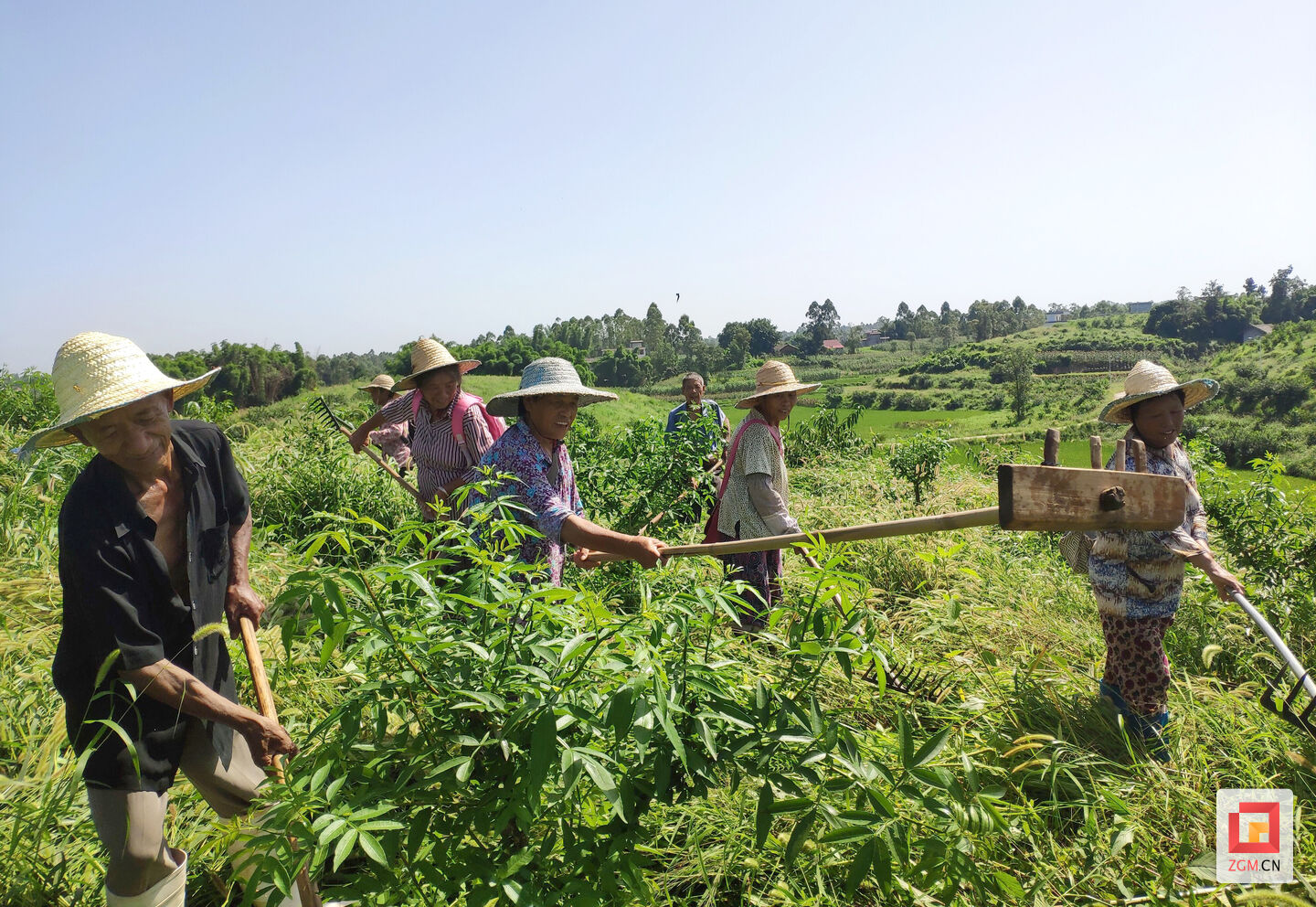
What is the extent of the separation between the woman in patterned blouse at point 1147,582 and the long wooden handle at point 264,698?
109 inches

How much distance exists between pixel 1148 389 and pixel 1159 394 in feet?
0.14

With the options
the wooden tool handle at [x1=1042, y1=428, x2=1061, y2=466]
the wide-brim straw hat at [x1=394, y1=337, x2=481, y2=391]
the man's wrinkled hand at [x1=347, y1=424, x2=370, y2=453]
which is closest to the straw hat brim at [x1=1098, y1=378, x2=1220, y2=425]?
the wooden tool handle at [x1=1042, y1=428, x2=1061, y2=466]

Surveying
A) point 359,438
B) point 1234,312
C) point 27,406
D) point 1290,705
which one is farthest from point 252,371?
point 1234,312

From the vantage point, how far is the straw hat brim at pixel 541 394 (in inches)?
107

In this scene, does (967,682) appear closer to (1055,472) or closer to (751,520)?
(751,520)

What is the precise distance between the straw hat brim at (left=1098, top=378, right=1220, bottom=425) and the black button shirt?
3.11 metres

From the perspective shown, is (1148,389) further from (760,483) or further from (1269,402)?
(1269,402)

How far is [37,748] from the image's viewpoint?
266 cm

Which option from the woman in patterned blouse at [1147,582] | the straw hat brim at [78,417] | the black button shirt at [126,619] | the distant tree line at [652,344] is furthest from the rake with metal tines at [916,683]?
the distant tree line at [652,344]

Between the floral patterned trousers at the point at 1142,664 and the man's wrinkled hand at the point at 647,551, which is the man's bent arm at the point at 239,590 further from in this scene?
the floral patterned trousers at the point at 1142,664

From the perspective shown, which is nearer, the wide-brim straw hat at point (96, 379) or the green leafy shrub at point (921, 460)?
the wide-brim straw hat at point (96, 379)

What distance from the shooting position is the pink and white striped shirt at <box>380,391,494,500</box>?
12.6 feet

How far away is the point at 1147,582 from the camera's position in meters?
2.69

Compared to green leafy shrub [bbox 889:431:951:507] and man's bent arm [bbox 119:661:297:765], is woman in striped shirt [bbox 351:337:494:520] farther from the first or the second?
green leafy shrub [bbox 889:431:951:507]
